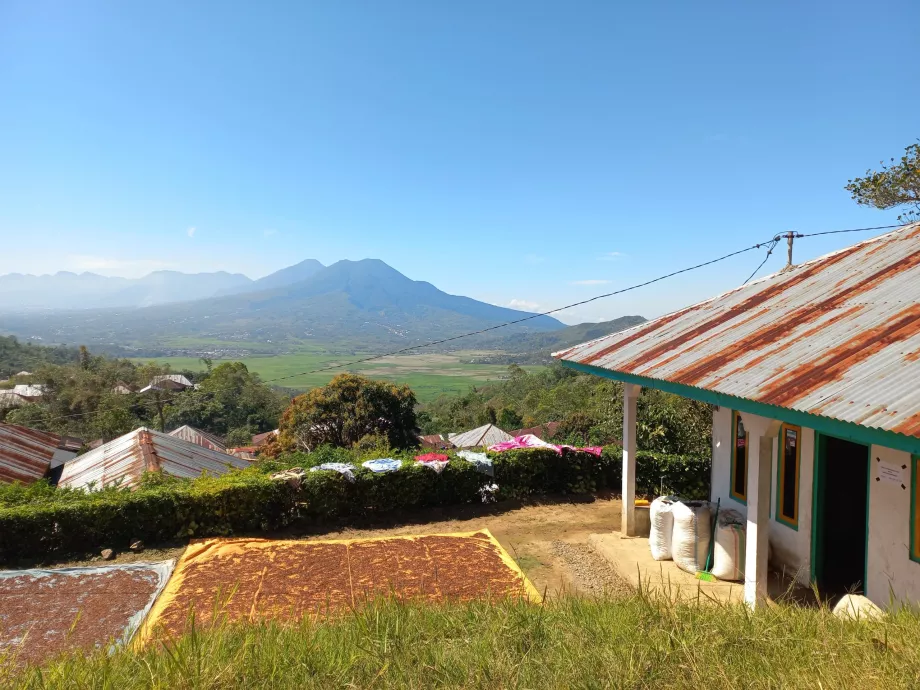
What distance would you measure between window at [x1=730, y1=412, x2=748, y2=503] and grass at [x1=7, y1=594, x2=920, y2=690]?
478cm

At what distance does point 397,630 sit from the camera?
3537mm

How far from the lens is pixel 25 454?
707 inches

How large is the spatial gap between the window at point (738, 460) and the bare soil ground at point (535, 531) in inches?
89.2

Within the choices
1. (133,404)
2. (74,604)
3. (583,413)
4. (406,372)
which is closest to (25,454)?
(74,604)

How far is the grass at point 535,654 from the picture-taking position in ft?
9.32

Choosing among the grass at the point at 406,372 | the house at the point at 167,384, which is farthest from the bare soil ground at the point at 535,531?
the grass at the point at 406,372

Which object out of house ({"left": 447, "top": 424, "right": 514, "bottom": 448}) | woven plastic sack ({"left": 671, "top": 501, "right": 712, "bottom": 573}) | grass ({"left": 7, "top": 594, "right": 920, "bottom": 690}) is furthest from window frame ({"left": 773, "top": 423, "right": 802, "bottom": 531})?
house ({"left": 447, "top": 424, "right": 514, "bottom": 448})

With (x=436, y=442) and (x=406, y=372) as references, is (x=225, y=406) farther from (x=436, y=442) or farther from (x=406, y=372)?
(x=406, y=372)

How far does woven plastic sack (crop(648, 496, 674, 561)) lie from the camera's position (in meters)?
8.11

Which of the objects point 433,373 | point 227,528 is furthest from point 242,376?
point 433,373

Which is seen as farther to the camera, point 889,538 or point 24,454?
point 24,454

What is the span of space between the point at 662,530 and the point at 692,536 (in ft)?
1.71

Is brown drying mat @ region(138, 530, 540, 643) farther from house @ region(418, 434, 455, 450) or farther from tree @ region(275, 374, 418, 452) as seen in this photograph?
house @ region(418, 434, 455, 450)

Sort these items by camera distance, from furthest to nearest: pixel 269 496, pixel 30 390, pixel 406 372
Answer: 1. pixel 406 372
2. pixel 30 390
3. pixel 269 496
